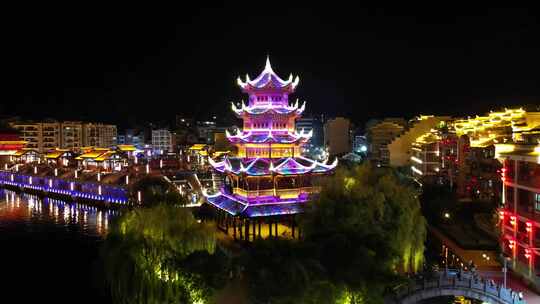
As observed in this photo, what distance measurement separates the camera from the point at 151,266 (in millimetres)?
15242

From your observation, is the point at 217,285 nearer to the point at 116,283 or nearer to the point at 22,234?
the point at 116,283

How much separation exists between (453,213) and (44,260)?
96.6ft

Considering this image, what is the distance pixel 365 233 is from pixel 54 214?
3701 cm

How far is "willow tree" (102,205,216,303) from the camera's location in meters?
15.0

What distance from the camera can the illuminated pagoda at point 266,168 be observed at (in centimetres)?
2689

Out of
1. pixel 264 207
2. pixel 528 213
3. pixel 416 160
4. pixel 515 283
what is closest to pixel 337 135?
pixel 416 160

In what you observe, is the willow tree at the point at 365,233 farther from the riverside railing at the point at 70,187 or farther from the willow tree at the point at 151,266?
the riverside railing at the point at 70,187

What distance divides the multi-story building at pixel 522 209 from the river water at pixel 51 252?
1832 cm

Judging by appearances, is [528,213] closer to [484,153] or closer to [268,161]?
[268,161]

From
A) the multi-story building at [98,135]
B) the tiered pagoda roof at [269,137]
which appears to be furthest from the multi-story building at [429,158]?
the multi-story building at [98,135]

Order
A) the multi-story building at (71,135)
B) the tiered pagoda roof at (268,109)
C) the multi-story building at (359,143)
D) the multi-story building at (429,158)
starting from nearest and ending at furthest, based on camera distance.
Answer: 1. the tiered pagoda roof at (268,109)
2. the multi-story building at (429,158)
3. the multi-story building at (359,143)
4. the multi-story building at (71,135)

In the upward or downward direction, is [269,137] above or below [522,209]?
above

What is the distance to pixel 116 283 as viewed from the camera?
15.2m

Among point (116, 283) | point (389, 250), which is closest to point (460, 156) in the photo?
point (389, 250)
